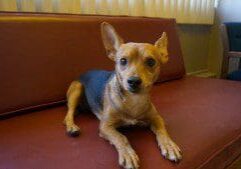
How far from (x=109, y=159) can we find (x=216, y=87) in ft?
3.82

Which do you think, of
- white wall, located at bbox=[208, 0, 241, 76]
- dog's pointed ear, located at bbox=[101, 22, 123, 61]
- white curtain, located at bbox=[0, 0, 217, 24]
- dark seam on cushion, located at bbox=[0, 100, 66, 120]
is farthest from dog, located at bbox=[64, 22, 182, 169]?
white wall, located at bbox=[208, 0, 241, 76]

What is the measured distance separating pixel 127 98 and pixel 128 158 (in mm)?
319

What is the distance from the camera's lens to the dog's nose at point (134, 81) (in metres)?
1.10

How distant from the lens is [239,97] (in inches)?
67.3

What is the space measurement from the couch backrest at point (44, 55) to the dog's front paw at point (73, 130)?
32 cm

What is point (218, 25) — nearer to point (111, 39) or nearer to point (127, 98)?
point (111, 39)

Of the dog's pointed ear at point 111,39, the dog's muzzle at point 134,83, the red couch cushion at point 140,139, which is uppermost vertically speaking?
the dog's pointed ear at point 111,39

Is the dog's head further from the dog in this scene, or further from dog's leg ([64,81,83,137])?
dog's leg ([64,81,83,137])

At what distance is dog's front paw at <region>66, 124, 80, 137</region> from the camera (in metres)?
1.16

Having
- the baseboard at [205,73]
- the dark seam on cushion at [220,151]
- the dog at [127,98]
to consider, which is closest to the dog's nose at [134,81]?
the dog at [127,98]

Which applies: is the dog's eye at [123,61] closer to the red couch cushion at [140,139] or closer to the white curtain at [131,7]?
the red couch cushion at [140,139]

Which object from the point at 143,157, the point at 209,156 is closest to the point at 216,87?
the point at 209,156

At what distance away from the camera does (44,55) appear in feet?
4.96

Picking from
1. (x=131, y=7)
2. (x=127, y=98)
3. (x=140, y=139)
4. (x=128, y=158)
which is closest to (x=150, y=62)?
(x=127, y=98)
